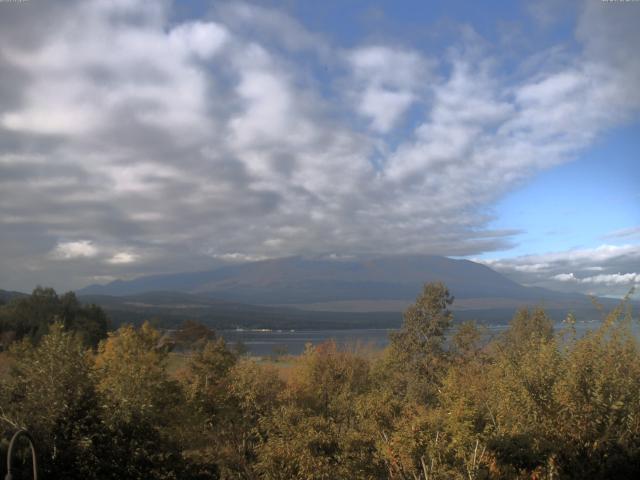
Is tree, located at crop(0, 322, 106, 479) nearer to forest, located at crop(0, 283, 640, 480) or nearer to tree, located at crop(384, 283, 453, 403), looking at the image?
forest, located at crop(0, 283, 640, 480)

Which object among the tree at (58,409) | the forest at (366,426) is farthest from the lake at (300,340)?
the tree at (58,409)

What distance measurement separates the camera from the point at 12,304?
218ft

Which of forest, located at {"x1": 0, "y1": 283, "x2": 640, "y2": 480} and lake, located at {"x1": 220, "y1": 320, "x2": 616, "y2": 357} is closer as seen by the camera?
forest, located at {"x1": 0, "y1": 283, "x2": 640, "y2": 480}

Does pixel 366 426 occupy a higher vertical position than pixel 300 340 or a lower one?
higher

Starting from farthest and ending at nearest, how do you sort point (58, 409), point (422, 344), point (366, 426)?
1. point (422, 344)
2. point (366, 426)
3. point (58, 409)

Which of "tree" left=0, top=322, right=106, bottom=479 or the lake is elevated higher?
"tree" left=0, top=322, right=106, bottom=479

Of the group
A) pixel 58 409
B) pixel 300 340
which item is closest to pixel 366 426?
pixel 58 409

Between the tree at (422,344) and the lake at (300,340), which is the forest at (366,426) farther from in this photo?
the tree at (422,344)

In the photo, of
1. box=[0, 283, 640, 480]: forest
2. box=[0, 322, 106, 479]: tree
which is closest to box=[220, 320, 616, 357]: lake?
box=[0, 283, 640, 480]: forest

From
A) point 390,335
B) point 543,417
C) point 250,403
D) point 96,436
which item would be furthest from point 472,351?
point 96,436

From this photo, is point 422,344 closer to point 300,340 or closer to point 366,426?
point 366,426

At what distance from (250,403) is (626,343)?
1085cm

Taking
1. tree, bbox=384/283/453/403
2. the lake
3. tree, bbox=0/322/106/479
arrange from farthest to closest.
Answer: the lake → tree, bbox=384/283/453/403 → tree, bbox=0/322/106/479

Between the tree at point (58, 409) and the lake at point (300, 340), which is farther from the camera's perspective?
the lake at point (300, 340)
